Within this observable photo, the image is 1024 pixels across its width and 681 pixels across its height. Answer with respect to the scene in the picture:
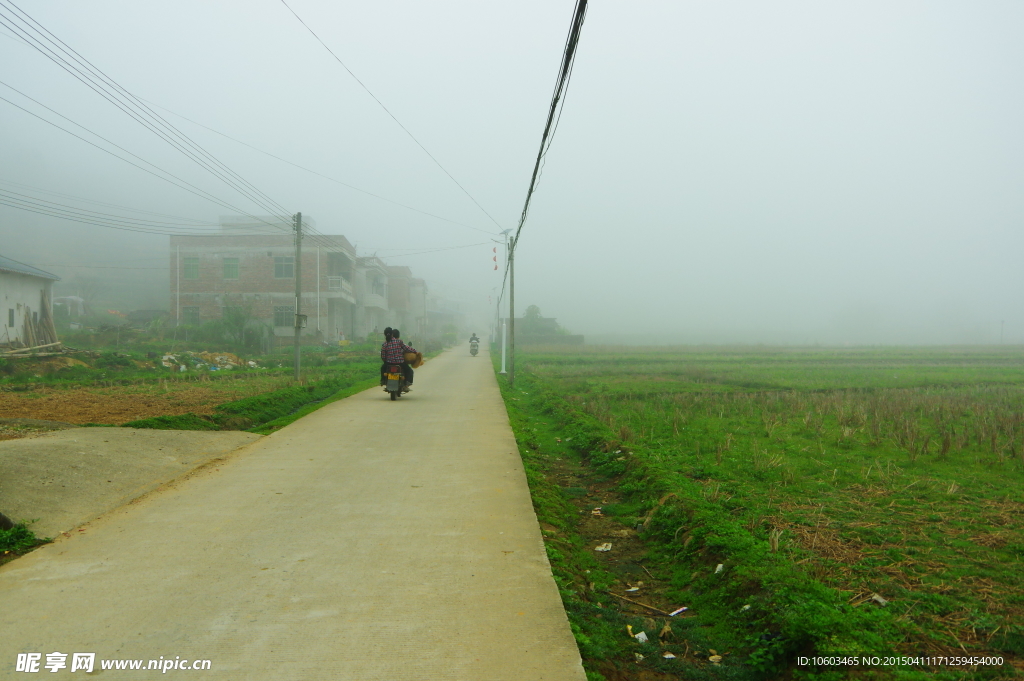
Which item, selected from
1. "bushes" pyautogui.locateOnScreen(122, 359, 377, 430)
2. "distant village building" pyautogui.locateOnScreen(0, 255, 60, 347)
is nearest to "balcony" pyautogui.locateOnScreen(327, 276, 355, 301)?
"distant village building" pyautogui.locateOnScreen(0, 255, 60, 347)

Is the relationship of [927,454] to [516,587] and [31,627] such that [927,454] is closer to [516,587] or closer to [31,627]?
[516,587]

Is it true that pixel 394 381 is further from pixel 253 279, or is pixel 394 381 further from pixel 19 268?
pixel 253 279

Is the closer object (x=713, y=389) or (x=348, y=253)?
(x=713, y=389)

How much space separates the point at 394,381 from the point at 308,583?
11595mm

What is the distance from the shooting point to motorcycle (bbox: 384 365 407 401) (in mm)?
15793

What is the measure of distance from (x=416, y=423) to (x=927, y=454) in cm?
828

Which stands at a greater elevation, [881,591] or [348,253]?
[348,253]

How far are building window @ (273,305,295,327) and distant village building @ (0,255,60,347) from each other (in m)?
13.3

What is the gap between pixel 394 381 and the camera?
15.8 m

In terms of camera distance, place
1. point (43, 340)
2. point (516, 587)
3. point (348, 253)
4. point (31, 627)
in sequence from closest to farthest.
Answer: point (31, 627), point (516, 587), point (43, 340), point (348, 253)

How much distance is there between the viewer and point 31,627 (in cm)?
357

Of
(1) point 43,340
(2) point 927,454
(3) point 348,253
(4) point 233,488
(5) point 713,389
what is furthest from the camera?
(3) point 348,253

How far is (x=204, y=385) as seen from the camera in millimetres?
18500

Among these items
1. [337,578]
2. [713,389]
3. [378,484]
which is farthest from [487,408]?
[337,578]
